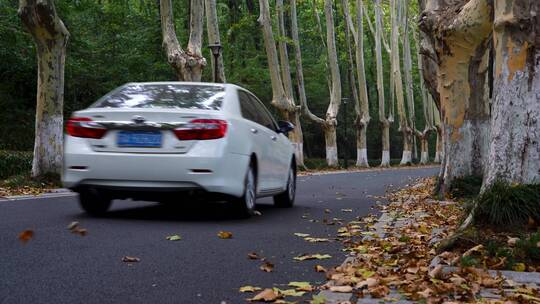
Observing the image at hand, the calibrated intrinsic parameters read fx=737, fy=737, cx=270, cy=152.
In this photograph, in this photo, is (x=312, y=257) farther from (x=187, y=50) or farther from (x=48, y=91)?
(x=187, y=50)

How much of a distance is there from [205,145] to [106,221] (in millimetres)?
1369

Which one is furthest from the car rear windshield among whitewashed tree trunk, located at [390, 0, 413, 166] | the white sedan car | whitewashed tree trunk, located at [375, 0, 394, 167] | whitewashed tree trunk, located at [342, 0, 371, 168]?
whitewashed tree trunk, located at [390, 0, 413, 166]

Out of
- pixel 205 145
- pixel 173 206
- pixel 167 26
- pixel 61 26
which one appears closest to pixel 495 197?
pixel 205 145

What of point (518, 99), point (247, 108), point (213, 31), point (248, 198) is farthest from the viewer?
point (213, 31)

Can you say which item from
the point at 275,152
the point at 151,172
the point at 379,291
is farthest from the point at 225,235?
the point at 275,152

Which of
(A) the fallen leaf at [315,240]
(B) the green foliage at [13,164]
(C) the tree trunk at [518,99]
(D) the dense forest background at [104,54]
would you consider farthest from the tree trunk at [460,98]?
(D) the dense forest background at [104,54]

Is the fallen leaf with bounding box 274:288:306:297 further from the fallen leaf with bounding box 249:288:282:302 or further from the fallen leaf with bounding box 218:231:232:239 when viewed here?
the fallen leaf with bounding box 218:231:232:239

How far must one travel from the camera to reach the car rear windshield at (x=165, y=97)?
26.9 ft

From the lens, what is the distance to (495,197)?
5.88 m

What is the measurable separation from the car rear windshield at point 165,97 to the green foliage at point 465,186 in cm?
456

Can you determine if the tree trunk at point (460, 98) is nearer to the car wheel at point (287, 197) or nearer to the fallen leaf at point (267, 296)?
the car wheel at point (287, 197)

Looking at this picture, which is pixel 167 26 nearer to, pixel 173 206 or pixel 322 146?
pixel 173 206

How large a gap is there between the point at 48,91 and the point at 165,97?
7865 millimetres

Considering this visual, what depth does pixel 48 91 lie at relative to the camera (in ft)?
50.7
